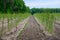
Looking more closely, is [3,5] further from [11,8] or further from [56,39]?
[56,39]

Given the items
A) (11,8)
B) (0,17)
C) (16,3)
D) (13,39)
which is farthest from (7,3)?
(13,39)

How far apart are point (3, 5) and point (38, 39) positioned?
1285 inches

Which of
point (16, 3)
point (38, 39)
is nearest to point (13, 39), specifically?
point (38, 39)

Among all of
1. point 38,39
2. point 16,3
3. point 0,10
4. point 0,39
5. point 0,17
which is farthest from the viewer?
point 16,3

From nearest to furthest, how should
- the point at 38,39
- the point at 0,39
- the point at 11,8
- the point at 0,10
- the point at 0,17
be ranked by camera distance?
the point at 0,39 → the point at 38,39 → the point at 0,17 → the point at 0,10 → the point at 11,8

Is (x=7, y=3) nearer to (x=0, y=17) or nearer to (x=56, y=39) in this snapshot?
(x=0, y=17)

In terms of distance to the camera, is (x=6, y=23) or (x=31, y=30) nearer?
(x=31, y=30)

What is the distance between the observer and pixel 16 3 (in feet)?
165

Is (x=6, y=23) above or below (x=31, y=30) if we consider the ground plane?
below

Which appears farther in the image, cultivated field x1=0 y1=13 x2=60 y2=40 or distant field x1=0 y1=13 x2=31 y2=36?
distant field x1=0 y1=13 x2=31 y2=36

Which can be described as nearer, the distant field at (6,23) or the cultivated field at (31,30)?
the cultivated field at (31,30)

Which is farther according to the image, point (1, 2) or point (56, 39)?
point (1, 2)

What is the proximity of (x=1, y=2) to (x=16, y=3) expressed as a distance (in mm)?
8745

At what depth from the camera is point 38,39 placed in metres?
10.2
